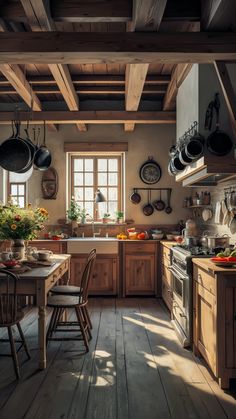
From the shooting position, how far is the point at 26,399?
8.42ft

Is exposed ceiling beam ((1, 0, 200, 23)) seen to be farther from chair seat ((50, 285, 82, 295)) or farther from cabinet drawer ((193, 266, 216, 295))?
chair seat ((50, 285, 82, 295))

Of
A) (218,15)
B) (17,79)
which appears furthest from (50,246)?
(218,15)

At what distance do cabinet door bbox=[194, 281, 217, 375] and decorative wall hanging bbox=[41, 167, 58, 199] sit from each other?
3763mm

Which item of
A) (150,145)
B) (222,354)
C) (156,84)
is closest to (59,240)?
(150,145)

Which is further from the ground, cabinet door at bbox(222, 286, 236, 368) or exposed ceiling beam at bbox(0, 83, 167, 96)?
exposed ceiling beam at bbox(0, 83, 167, 96)

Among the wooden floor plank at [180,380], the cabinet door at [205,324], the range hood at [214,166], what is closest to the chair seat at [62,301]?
the wooden floor plank at [180,380]

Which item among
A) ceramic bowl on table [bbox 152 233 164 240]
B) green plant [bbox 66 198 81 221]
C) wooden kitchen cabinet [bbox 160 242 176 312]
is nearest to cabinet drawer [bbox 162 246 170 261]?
wooden kitchen cabinet [bbox 160 242 176 312]

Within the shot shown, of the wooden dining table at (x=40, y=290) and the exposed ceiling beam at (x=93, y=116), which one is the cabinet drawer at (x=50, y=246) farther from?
the wooden dining table at (x=40, y=290)

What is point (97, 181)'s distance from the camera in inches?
263

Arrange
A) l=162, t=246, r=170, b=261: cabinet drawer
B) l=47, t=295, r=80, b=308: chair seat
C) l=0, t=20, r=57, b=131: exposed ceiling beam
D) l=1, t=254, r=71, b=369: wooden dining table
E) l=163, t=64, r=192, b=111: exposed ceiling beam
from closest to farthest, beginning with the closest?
l=1, t=254, r=71, b=369: wooden dining table → l=47, t=295, r=80, b=308: chair seat → l=0, t=20, r=57, b=131: exposed ceiling beam → l=163, t=64, r=192, b=111: exposed ceiling beam → l=162, t=246, r=170, b=261: cabinet drawer

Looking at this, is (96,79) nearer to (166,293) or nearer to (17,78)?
(17,78)

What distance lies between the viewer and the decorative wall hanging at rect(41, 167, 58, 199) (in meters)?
6.48

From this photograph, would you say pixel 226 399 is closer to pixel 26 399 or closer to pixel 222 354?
pixel 222 354

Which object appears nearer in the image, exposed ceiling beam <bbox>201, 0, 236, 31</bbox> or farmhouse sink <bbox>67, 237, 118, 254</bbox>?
exposed ceiling beam <bbox>201, 0, 236, 31</bbox>
